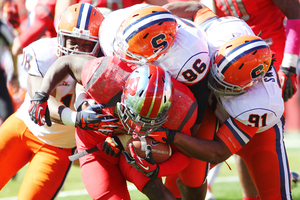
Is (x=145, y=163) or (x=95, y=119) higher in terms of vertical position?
(x=95, y=119)

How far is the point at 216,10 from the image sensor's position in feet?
12.9

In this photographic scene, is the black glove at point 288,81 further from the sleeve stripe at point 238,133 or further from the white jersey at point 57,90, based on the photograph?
the white jersey at point 57,90

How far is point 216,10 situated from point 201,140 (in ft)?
6.24

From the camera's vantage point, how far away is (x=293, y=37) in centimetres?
337

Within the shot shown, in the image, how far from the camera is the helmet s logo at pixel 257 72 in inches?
98.5

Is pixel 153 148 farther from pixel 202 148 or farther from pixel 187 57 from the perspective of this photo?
pixel 187 57

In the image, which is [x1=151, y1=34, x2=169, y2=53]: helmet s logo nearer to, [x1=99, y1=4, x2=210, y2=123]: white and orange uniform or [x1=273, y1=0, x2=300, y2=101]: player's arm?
[x1=99, y1=4, x2=210, y2=123]: white and orange uniform

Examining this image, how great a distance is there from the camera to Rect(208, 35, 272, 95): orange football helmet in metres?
2.49

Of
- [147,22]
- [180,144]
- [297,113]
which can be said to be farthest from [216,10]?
[297,113]

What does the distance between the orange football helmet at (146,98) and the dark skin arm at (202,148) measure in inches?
8.6

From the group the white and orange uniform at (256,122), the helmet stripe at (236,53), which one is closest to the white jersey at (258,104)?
the white and orange uniform at (256,122)

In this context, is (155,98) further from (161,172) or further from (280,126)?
(280,126)

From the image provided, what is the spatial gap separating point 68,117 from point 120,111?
43cm

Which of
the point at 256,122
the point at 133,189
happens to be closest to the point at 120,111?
the point at 256,122
